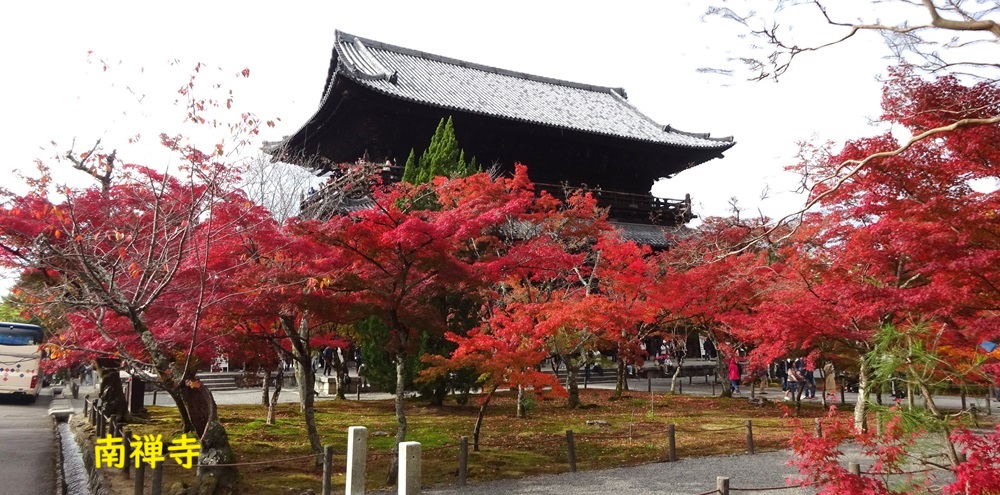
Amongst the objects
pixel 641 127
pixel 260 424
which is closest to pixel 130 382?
pixel 260 424

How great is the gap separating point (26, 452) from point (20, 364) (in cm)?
1086

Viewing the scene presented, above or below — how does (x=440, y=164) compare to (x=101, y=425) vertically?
above

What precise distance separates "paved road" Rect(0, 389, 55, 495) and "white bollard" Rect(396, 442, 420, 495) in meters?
6.08

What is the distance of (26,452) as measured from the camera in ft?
35.9

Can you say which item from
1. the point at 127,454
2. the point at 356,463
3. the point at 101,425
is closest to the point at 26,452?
the point at 101,425

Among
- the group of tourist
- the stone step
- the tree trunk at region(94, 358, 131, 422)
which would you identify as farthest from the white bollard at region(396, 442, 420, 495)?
the stone step

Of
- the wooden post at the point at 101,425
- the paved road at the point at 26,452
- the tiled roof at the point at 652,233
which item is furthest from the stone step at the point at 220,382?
the tiled roof at the point at 652,233

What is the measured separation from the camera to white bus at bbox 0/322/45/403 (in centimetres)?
1914

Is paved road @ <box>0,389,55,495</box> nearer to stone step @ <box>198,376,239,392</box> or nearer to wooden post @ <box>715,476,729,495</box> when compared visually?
stone step @ <box>198,376,239,392</box>

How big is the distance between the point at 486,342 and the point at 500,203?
353 cm

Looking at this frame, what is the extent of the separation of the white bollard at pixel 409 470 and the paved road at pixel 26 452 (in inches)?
239

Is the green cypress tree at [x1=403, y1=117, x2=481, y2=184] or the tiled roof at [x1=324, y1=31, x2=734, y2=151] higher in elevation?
the tiled roof at [x1=324, y1=31, x2=734, y2=151]

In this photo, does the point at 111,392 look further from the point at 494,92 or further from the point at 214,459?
the point at 494,92

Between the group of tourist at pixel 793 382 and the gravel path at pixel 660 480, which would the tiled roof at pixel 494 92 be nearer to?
the group of tourist at pixel 793 382
